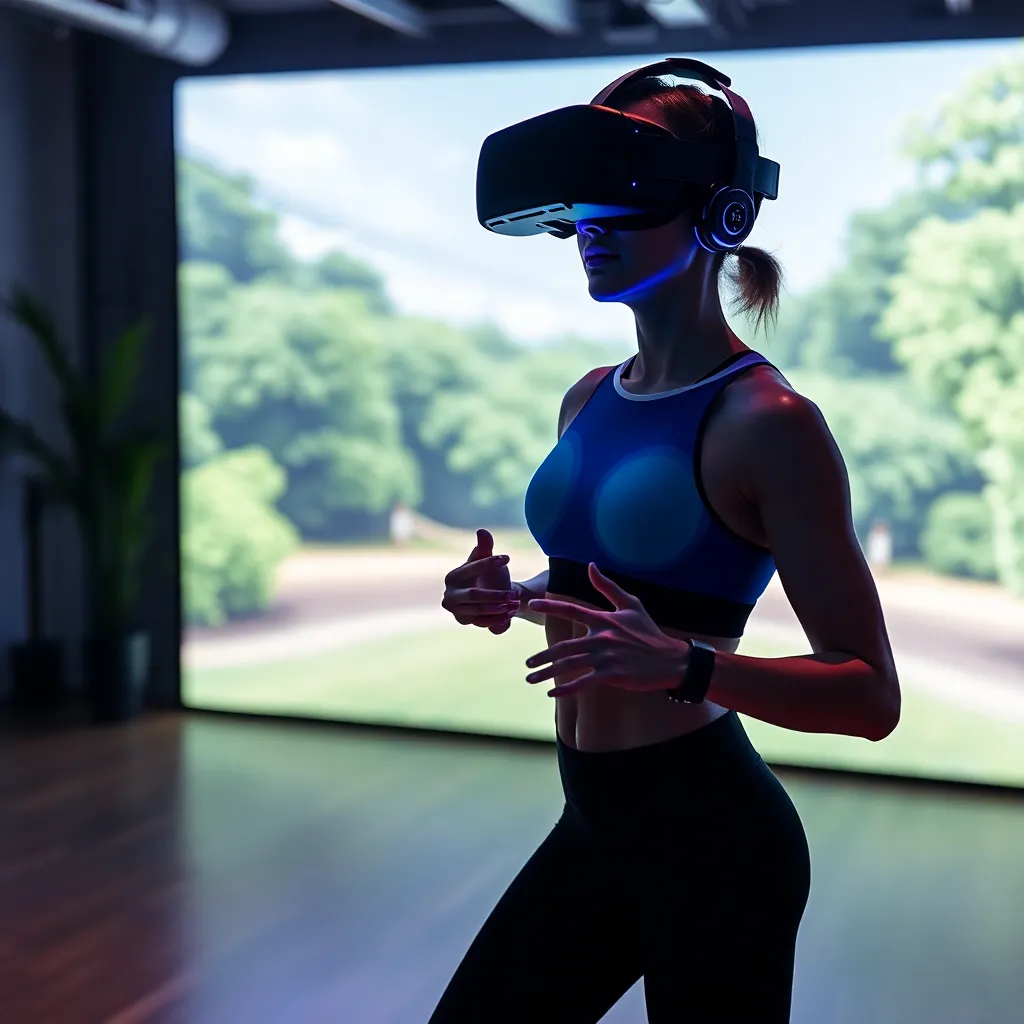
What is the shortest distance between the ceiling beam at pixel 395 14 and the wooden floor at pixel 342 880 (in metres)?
2.46

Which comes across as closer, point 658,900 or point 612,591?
point 612,591

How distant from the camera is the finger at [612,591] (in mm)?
1059

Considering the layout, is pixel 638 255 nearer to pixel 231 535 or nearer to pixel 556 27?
pixel 556 27

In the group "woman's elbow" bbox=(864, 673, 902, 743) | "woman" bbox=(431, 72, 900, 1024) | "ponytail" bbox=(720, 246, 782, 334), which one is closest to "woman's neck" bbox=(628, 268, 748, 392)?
"woman" bbox=(431, 72, 900, 1024)

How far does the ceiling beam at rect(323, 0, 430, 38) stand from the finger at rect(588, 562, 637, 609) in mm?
3387

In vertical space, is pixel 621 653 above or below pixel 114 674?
above

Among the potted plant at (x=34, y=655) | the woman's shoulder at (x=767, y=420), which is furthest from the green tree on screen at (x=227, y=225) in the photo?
the woman's shoulder at (x=767, y=420)

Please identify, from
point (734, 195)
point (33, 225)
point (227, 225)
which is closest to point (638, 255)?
point (734, 195)

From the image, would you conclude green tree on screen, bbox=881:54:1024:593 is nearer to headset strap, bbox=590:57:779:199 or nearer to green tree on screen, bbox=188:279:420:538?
green tree on screen, bbox=188:279:420:538

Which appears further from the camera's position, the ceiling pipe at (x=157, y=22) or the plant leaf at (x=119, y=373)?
the plant leaf at (x=119, y=373)

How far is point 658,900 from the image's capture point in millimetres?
1208

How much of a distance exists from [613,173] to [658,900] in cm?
65

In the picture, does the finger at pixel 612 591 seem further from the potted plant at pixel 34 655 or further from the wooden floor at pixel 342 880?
the potted plant at pixel 34 655

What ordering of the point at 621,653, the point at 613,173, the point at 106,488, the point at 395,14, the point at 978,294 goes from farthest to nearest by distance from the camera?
1. the point at 106,488
2. the point at 395,14
3. the point at 978,294
4. the point at 613,173
5. the point at 621,653
